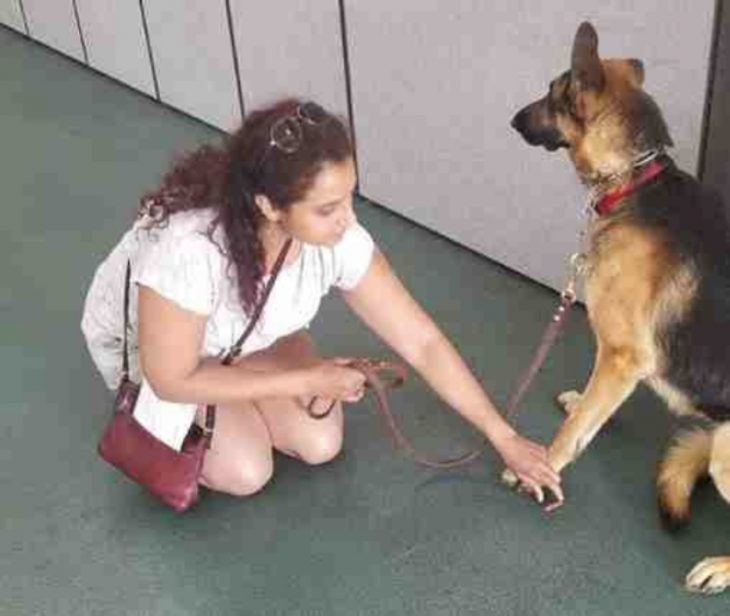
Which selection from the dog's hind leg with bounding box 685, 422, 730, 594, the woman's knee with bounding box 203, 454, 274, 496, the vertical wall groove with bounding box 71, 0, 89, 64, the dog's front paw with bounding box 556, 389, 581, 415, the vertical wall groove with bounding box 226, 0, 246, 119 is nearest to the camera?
the dog's hind leg with bounding box 685, 422, 730, 594

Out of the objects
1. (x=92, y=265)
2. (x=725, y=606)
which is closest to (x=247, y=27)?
(x=92, y=265)

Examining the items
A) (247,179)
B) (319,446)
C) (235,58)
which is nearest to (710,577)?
(319,446)

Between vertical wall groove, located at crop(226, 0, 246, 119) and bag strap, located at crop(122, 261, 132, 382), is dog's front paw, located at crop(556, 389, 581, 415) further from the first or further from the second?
vertical wall groove, located at crop(226, 0, 246, 119)

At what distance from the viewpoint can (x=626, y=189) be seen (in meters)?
2.08

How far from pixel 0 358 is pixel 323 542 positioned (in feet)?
4.33

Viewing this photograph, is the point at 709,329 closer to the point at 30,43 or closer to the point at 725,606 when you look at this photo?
the point at 725,606

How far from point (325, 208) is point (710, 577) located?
3.53 ft

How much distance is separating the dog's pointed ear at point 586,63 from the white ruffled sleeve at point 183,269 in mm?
832

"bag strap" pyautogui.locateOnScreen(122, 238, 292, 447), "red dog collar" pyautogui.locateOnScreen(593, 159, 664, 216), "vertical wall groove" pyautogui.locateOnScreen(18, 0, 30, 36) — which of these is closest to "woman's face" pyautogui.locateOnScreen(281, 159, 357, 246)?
"bag strap" pyautogui.locateOnScreen(122, 238, 292, 447)

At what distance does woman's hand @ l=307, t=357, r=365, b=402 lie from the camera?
202 cm

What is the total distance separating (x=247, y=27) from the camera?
3.95 meters

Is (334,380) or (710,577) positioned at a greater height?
(334,380)

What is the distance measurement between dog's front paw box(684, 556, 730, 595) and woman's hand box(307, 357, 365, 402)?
0.78 metres

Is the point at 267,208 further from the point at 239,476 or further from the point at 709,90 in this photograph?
the point at 709,90
